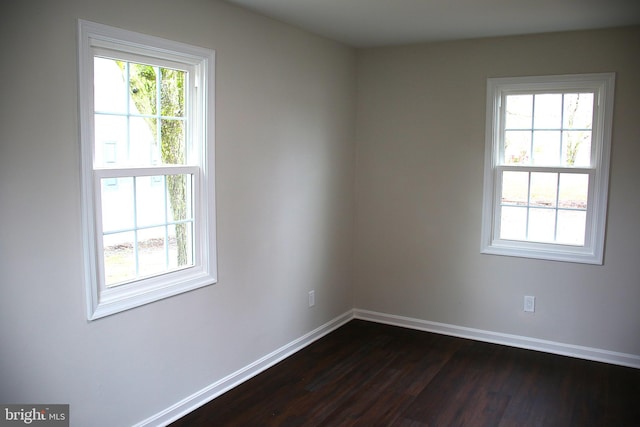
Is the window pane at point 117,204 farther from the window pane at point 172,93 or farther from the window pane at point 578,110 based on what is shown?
the window pane at point 578,110

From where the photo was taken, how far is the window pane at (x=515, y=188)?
4273mm

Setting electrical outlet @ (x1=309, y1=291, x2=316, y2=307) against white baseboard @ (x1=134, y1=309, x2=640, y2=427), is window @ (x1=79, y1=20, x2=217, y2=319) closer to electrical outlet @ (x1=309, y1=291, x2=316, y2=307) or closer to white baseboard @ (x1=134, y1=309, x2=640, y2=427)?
white baseboard @ (x1=134, y1=309, x2=640, y2=427)

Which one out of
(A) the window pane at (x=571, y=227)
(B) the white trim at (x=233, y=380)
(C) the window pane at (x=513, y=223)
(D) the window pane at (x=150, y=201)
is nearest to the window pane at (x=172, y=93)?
(D) the window pane at (x=150, y=201)

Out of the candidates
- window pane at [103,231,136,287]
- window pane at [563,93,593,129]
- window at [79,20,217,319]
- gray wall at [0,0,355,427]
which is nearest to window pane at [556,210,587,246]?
window pane at [563,93,593,129]

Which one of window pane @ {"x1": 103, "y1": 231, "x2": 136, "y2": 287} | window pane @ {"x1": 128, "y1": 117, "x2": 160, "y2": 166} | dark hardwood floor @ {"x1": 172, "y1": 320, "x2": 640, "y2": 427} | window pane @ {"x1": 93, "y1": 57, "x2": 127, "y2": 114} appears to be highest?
window pane @ {"x1": 93, "y1": 57, "x2": 127, "y2": 114}

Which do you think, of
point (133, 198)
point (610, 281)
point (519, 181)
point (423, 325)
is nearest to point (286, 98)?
point (133, 198)

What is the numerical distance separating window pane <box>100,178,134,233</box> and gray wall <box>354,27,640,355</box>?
2568mm

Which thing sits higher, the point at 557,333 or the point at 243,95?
the point at 243,95

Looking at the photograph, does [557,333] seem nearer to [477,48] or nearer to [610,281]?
[610,281]

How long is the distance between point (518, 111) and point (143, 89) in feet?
9.62

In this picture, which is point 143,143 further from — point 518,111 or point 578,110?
point 578,110

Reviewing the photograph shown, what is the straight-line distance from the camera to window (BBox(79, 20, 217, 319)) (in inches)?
99.2

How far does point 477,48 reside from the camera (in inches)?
169

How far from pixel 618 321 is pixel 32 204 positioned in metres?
3.98
